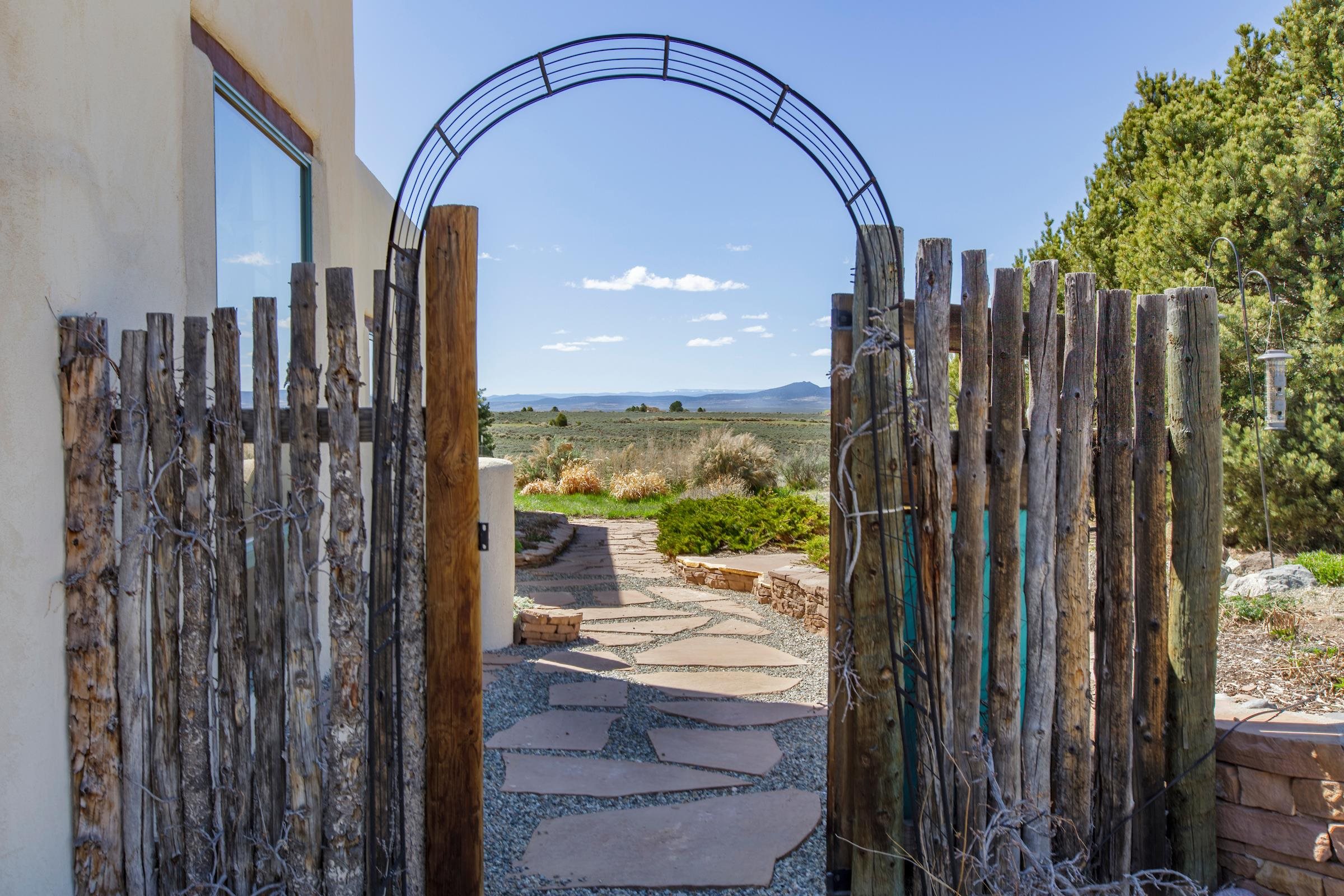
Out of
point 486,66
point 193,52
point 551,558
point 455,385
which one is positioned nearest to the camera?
point 455,385

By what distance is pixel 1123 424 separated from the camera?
259 cm

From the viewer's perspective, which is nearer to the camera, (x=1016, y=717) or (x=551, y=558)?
(x=1016, y=717)

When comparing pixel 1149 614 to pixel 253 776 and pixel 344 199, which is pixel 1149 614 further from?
pixel 344 199

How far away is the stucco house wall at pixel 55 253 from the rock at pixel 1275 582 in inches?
249

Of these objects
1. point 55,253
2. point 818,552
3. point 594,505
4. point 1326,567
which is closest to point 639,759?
point 55,253

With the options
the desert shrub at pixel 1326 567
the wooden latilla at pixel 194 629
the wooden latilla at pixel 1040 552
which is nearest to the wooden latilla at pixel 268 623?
the wooden latilla at pixel 194 629

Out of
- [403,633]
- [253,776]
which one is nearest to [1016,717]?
[403,633]

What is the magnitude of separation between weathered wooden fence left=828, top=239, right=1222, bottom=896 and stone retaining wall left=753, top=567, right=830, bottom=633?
3.50 m

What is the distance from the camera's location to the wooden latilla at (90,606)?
88.8 inches

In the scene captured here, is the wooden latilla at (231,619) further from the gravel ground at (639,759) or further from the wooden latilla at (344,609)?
the gravel ground at (639,759)

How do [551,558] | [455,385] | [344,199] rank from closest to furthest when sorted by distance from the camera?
1. [455,385]
2. [344,199]
3. [551,558]

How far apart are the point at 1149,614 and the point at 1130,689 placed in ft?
0.81

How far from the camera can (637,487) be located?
1434 cm

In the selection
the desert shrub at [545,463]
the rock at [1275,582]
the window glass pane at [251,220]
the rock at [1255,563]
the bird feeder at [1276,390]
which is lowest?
the rock at [1255,563]
